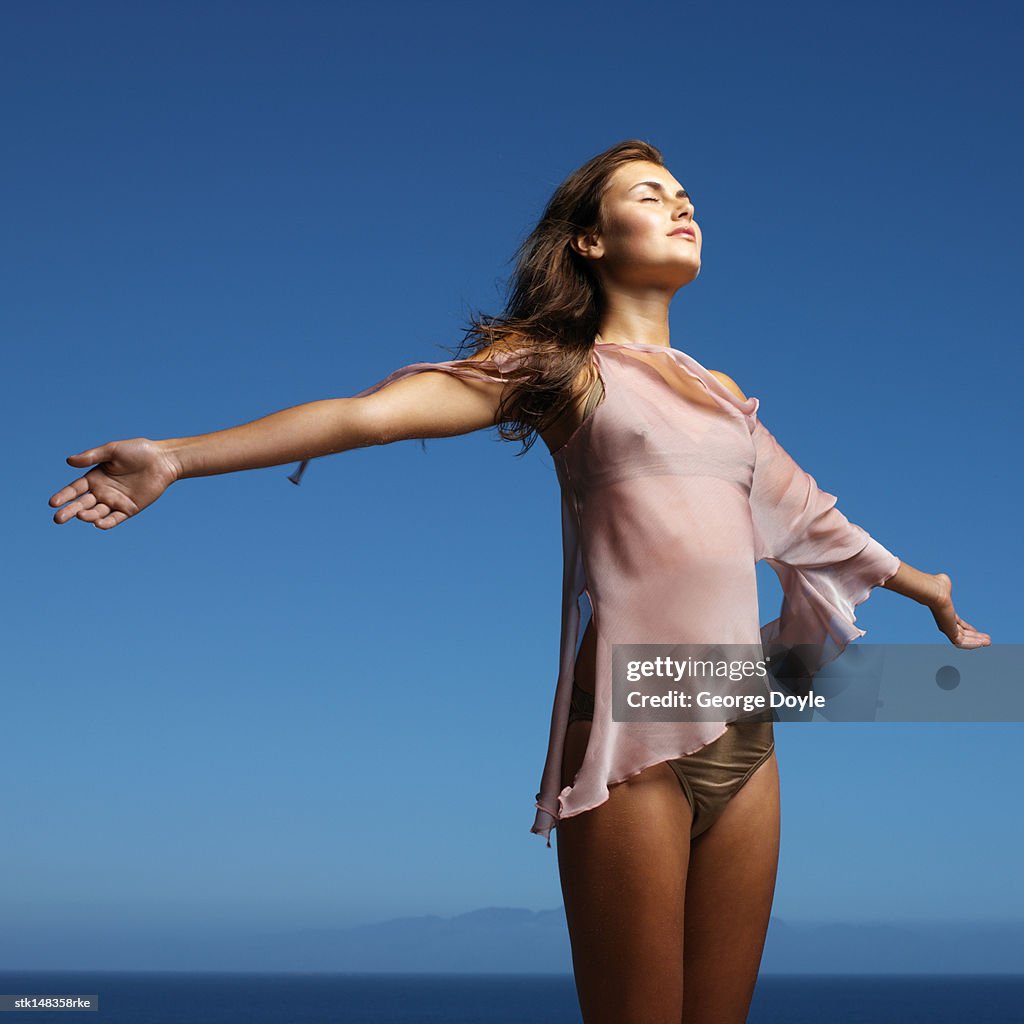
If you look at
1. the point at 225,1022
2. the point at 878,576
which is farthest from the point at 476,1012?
the point at 878,576

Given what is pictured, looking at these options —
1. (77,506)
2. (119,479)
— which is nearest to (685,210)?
(119,479)

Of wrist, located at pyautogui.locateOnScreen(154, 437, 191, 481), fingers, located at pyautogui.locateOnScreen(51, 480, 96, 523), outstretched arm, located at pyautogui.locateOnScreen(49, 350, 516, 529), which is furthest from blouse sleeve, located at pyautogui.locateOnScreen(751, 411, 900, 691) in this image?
fingers, located at pyautogui.locateOnScreen(51, 480, 96, 523)

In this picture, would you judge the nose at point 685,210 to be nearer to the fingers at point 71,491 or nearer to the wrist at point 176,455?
the wrist at point 176,455

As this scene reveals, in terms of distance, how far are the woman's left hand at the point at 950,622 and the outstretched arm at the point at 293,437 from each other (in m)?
1.46

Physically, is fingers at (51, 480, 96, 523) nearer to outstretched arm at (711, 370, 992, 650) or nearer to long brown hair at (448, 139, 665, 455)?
long brown hair at (448, 139, 665, 455)

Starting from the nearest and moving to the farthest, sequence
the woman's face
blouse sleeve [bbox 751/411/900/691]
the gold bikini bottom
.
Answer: the gold bikini bottom
the woman's face
blouse sleeve [bbox 751/411/900/691]

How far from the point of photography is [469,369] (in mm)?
3316

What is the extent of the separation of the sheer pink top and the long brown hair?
0.27 ft

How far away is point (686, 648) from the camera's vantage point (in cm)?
318

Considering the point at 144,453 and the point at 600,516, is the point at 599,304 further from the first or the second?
the point at 144,453

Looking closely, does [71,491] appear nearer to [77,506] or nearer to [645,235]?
[77,506]

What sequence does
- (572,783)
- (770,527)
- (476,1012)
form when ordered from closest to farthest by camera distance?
1. (572,783)
2. (770,527)
3. (476,1012)

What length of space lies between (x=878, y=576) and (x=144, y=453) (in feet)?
6.75

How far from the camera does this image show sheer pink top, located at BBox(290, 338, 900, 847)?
123 inches
